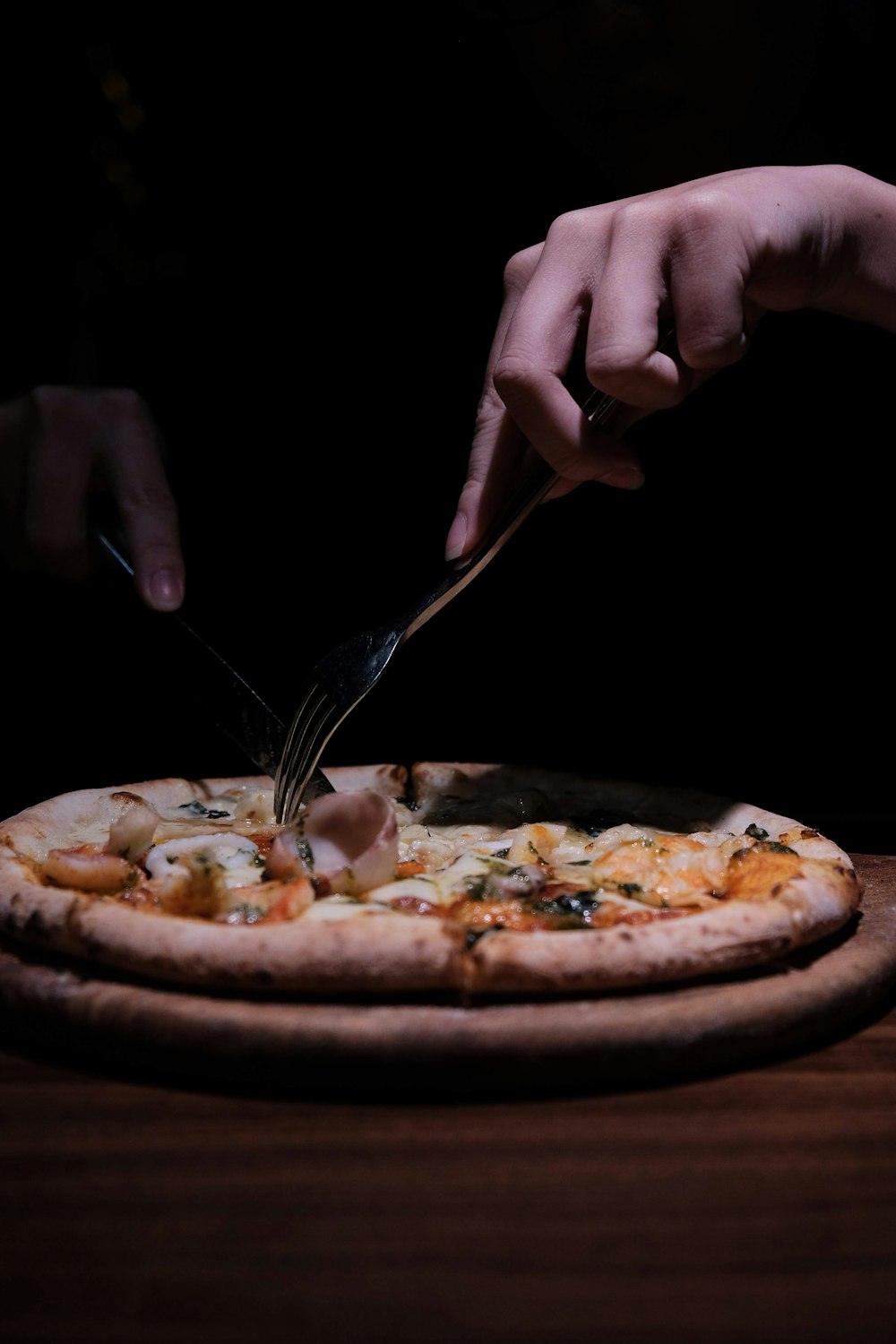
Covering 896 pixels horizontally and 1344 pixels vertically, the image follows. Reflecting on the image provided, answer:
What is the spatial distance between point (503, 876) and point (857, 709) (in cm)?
194

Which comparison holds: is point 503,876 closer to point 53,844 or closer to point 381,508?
point 53,844

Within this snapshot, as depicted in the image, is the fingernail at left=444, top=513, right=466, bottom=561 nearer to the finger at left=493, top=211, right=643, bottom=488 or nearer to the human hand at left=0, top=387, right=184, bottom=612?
the finger at left=493, top=211, right=643, bottom=488

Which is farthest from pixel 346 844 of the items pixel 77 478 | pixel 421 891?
pixel 77 478

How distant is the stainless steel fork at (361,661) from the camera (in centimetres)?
202

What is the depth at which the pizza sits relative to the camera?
1.34 meters

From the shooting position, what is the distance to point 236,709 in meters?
2.36

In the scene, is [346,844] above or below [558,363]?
below

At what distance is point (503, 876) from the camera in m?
1.69

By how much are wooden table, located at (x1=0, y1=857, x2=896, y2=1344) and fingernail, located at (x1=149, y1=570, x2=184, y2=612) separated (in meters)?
1.13

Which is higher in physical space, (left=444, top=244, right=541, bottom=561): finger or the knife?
(left=444, top=244, right=541, bottom=561): finger

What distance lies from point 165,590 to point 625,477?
0.97 meters

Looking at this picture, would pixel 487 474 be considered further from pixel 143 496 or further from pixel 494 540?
pixel 143 496

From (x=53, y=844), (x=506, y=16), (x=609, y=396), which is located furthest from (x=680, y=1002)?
(x=506, y=16)

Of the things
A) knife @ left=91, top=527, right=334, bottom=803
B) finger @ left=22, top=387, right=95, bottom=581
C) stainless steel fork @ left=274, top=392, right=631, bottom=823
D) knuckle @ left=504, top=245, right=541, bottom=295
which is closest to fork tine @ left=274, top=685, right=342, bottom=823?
stainless steel fork @ left=274, top=392, right=631, bottom=823
